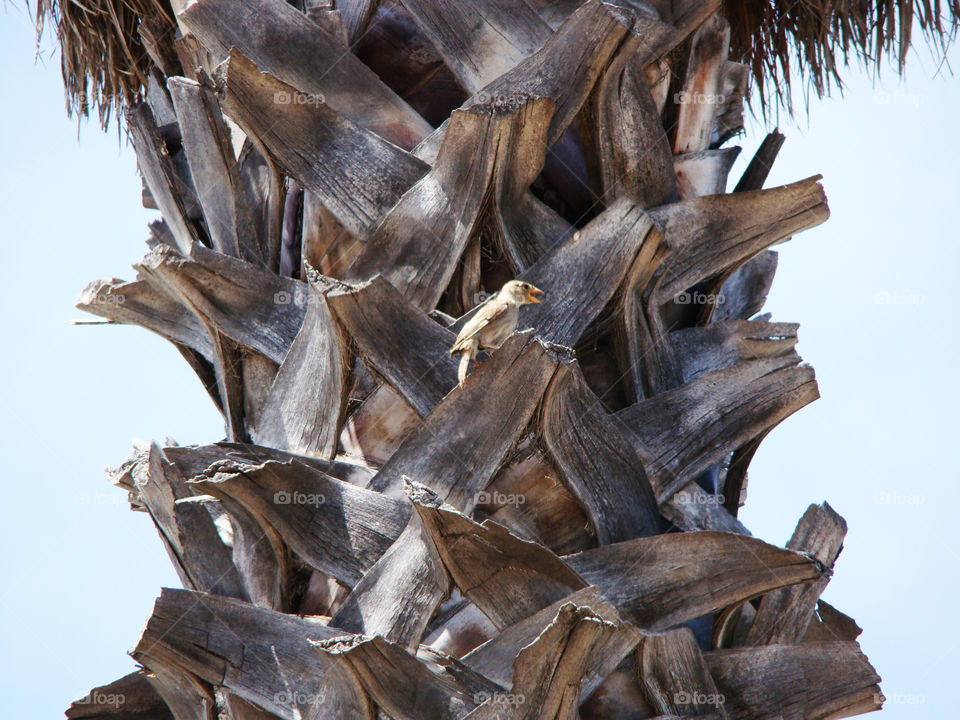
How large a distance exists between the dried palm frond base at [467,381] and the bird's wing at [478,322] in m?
0.04

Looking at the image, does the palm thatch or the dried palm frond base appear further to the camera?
the palm thatch

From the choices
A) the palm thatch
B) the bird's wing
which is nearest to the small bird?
the bird's wing

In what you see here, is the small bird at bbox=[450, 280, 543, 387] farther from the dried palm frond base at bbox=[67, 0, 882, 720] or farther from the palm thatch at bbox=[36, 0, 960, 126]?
the palm thatch at bbox=[36, 0, 960, 126]

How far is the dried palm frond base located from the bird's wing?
0.12 ft

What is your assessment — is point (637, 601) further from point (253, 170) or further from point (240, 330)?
point (253, 170)

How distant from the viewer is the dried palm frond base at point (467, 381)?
1552mm

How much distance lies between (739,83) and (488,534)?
1.51 m

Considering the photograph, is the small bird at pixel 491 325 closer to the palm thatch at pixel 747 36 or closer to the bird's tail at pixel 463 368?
the bird's tail at pixel 463 368

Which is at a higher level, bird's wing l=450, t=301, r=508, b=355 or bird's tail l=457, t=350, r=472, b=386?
bird's wing l=450, t=301, r=508, b=355

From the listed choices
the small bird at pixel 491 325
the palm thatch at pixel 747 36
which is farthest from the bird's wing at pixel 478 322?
the palm thatch at pixel 747 36

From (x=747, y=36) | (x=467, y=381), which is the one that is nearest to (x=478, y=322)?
(x=467, y=381)

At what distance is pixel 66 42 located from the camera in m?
2.84

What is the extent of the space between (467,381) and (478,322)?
0.13 meters

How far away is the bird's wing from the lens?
5.70ft
